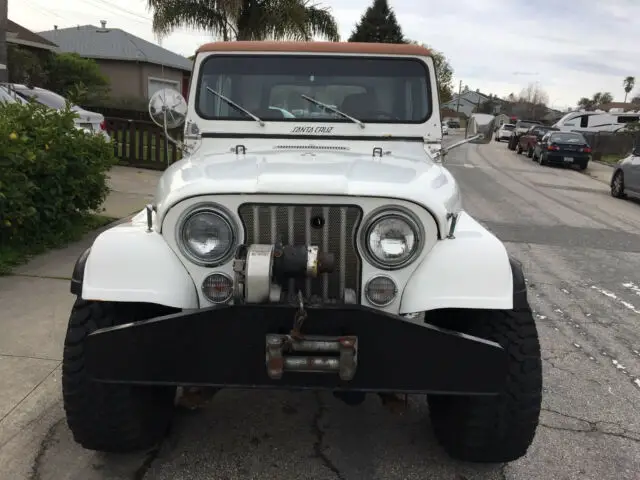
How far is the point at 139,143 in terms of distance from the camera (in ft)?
42.4

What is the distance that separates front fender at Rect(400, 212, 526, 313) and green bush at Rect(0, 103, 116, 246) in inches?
161

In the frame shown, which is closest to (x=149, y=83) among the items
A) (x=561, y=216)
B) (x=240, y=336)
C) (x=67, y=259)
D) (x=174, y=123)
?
(x=561, y=216)

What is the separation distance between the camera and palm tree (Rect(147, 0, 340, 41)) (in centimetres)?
1658

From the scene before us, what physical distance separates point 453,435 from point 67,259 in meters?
4.40

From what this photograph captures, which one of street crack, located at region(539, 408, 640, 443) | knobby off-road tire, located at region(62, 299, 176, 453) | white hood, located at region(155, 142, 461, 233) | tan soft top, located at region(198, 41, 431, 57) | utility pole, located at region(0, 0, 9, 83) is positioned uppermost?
utility pole, located at region(0, 0, 9, 83)

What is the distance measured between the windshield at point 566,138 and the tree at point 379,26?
22588mm

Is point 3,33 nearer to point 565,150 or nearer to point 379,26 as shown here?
point 565,150

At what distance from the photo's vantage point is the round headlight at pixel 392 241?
2.54m

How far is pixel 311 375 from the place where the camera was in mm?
2381

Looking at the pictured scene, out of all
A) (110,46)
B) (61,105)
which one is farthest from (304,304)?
(110,46)

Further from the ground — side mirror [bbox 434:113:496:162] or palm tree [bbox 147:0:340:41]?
palm tree [bbox 147:0:340:41]

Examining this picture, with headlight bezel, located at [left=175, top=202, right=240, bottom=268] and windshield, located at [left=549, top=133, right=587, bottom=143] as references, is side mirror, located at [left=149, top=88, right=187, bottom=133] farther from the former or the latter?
windshield, located at [left=549, top=133, right=587, bottom=143]

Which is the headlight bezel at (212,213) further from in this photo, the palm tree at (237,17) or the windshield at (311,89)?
the palm tree at (237,17)

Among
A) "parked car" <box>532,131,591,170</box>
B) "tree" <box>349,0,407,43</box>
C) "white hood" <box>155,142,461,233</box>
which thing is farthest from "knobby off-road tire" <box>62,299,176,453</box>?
"tree" <box>349,0,407,43</box>
